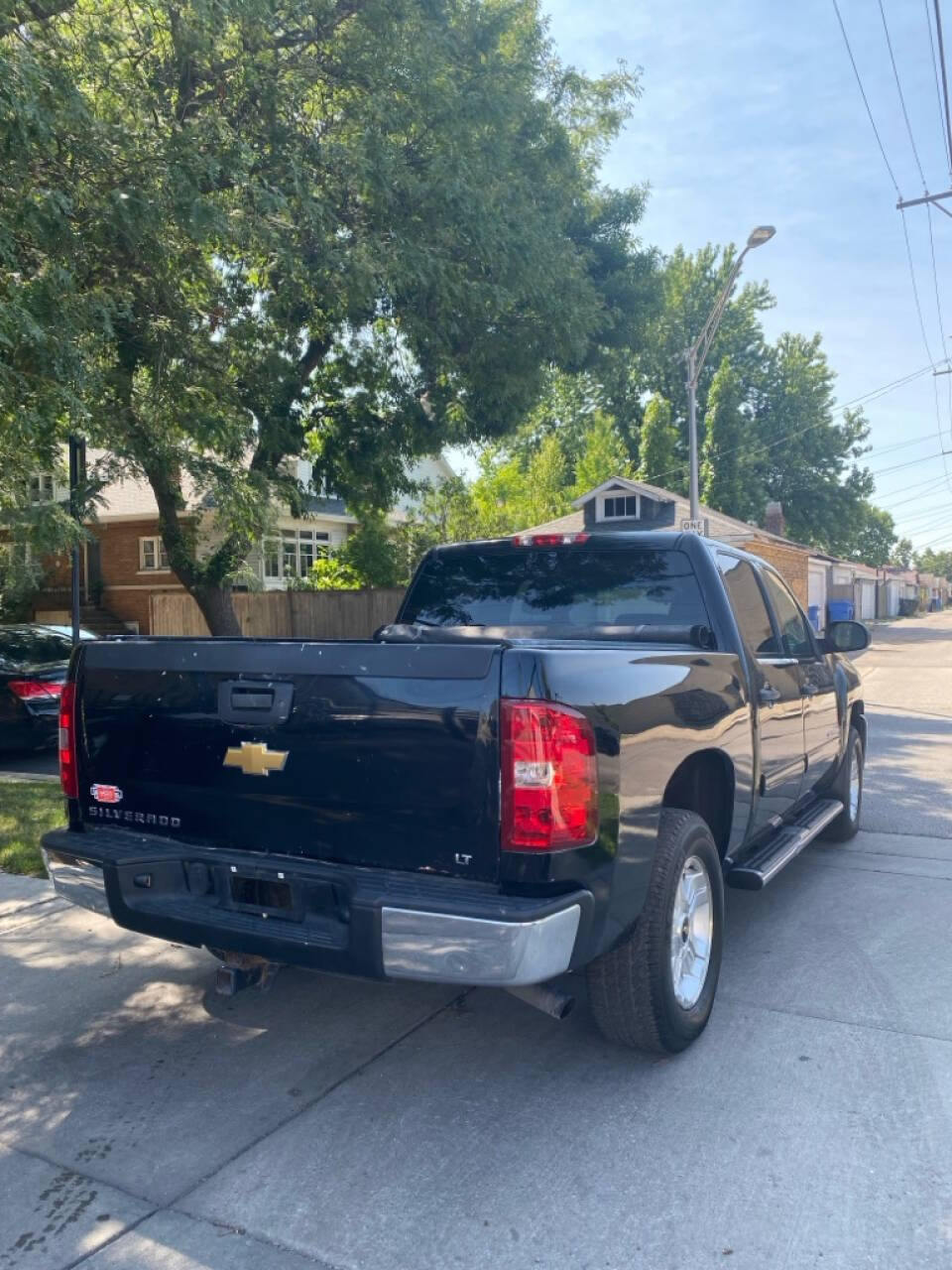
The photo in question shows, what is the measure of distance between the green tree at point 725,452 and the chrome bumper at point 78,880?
44963 mm

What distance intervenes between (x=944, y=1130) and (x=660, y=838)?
1.24 m

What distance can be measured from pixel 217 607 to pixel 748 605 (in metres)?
9.19

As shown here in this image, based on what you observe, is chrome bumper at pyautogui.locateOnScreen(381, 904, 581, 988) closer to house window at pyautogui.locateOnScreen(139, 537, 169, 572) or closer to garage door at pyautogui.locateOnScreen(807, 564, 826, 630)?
house window at pyautogui.locateOnScreen(139, 537, 169, 572)

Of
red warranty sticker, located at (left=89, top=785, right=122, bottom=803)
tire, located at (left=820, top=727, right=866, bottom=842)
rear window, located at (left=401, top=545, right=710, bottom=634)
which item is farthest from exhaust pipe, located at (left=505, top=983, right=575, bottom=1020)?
tire, located at (left=820, top=727, right=866, bottom=842)

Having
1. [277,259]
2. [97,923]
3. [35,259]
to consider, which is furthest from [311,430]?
[97,923]

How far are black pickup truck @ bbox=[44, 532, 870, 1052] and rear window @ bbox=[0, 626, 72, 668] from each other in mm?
7123

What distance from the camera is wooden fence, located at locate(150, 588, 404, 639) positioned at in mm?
19281

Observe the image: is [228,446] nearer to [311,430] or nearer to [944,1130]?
[311,430]

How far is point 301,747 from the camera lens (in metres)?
Answer: 3.34

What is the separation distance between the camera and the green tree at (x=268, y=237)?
6703mm

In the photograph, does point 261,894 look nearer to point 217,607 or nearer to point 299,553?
point 217,607

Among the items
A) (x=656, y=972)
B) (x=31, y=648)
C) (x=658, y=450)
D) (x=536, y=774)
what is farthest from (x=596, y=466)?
(x=536, y=774)

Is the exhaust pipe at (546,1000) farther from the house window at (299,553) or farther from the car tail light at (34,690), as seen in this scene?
the house window at (299,553)

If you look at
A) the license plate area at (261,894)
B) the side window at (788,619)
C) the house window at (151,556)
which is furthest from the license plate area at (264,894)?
the house window at (151,556)
